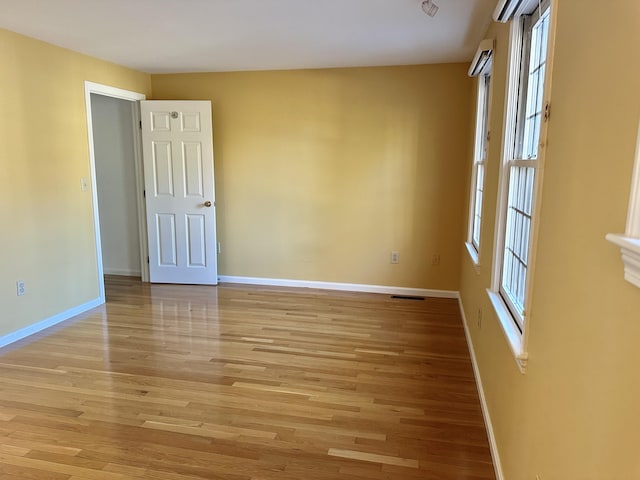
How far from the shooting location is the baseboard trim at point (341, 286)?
4.74 meters

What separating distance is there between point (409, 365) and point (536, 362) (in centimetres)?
168

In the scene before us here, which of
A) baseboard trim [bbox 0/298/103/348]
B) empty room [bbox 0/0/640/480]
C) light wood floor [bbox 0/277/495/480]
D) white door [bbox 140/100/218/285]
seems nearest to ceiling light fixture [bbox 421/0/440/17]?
empty room [bbox 0/0/640/480]

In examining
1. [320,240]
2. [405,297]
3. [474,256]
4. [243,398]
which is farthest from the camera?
[320,240]

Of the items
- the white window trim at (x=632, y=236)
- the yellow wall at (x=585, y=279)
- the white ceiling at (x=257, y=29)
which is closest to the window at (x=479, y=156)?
the white ceiling at (x=257, y=29)

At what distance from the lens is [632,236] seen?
32.1 inches

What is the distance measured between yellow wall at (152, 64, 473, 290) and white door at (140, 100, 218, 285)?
22 cm

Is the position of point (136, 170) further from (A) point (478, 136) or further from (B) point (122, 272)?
(A) point (478, 136)

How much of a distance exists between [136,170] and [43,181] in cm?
143

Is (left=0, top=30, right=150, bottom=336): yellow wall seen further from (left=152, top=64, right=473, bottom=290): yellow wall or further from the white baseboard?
(left=152, top=64, right=473, bottom=290): yellow wall

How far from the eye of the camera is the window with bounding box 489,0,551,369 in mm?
1923

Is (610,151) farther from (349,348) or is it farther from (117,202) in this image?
(117,202)

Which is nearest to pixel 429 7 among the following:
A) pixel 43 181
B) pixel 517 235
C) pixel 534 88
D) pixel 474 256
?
pixel 534 88

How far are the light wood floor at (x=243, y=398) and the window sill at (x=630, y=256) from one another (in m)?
1.56

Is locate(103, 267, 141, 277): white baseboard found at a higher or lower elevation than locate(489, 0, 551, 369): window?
lower
